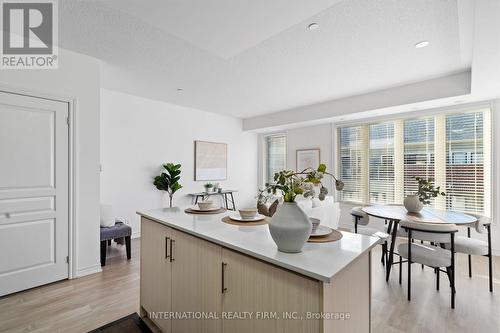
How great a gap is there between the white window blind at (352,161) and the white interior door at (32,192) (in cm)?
495

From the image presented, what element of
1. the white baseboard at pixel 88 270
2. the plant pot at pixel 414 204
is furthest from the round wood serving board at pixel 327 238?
the white baseboard at pixel 88 270

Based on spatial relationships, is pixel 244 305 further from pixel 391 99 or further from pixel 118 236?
pixel 391 99

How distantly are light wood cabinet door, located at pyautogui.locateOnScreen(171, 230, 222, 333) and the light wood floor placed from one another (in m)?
0.93

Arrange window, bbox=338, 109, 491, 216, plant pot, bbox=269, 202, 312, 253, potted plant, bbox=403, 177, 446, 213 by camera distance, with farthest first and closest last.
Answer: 1. window, bbox=338, 109, 491, 216
2. potted plant, bbox=403, 177, 446, 213
3. plant pot, bbox=269, 202, 312, 253

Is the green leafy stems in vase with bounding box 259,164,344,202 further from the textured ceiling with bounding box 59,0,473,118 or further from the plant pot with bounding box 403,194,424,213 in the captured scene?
the plant pot with bounding box 403,194,424,213

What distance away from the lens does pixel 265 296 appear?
108 centimetres

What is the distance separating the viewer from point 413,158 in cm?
436

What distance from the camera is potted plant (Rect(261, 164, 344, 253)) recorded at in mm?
1081

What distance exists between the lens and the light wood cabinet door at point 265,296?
3.11 feet

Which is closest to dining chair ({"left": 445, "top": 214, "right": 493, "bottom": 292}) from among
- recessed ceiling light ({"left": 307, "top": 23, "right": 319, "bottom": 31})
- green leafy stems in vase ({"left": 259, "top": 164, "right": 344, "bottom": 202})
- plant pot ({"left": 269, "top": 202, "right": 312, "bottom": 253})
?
green leafy stems in vase ({"left": 259, "top": 164, "right": 344, "bottom": 202})

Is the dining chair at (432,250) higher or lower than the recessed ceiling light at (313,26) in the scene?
lower

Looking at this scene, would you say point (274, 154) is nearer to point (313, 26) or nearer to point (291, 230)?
point (313, 26)

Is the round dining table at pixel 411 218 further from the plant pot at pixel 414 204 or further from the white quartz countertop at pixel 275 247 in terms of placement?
the white quartz countertop at pixel 275 247

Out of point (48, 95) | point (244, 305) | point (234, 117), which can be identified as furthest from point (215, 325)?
point (234, 117)
